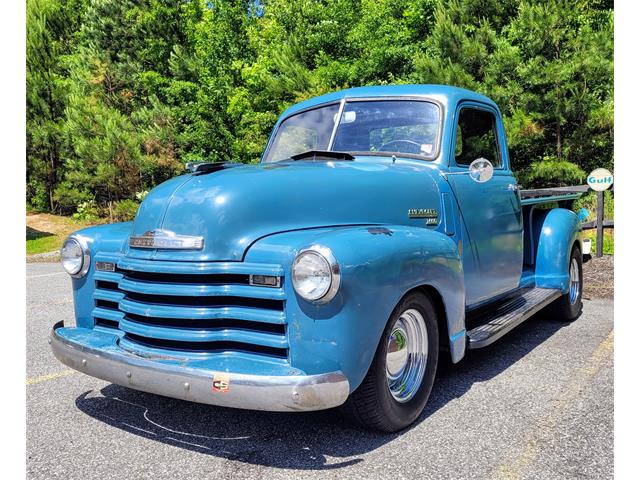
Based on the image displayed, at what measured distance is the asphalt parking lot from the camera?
2648mm

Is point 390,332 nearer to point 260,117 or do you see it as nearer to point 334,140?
point 334,140

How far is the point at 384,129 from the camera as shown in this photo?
4.06 meters

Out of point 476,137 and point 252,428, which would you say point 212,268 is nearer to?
point 252,428

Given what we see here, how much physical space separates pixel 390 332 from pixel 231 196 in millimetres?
1060

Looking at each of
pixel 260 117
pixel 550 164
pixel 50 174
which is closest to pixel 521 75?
pixel 550 164

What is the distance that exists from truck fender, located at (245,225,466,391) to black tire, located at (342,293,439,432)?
104 millimetres

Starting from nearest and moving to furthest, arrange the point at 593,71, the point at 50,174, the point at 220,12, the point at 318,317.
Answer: the point at 318,317 < the point at 593,71 < the point at 220,12 < the point at 50,174

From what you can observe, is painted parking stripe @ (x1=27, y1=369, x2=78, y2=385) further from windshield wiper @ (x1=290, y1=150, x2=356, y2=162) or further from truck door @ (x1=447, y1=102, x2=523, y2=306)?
truck door @ (x1=447, y1=102, x2=523, y2=306)

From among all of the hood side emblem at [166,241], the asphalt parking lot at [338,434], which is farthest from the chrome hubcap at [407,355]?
the hood side emblem at [166,241]

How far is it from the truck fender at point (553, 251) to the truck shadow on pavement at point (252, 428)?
1713mm

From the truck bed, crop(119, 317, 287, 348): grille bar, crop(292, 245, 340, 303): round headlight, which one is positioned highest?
the truck bed

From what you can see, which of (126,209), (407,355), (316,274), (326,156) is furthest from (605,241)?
(126,209)

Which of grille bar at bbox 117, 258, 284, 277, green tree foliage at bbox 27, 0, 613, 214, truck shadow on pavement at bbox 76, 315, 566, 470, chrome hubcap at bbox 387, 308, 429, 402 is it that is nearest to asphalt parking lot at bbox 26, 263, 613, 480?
truck shadow on pavement at bbox 76, 315, 566, 470

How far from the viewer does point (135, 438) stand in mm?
3018
